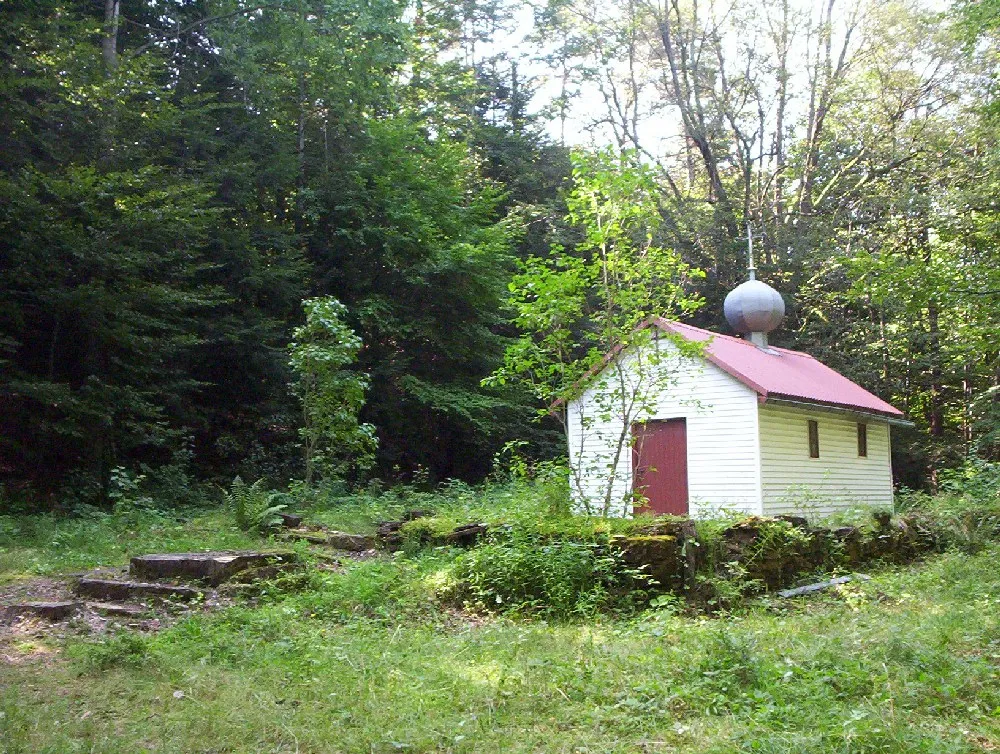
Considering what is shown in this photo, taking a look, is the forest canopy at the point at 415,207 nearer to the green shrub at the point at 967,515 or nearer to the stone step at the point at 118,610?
the green shrub at the point at 967,515

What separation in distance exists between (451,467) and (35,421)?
12.0 metres

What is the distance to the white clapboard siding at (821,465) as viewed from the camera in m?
15.5

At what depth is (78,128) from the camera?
629 inches

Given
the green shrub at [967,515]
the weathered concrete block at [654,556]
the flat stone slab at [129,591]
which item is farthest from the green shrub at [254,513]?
the green shrub at [967,515]

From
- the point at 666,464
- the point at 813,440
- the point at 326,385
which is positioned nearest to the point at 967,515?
the point at 813,440

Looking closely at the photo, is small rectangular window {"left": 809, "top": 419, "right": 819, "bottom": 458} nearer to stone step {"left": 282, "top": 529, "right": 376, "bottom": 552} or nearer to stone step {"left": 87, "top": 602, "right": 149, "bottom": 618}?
stone step {"left": 282, "top": 529, "right": 376, "bottom": 552}

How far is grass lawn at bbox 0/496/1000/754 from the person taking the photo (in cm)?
427

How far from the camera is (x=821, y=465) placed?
1719cm

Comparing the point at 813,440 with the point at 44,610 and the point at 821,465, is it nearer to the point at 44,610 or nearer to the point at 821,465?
the point at 821,465

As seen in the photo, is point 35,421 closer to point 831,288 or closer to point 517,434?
point 517,434

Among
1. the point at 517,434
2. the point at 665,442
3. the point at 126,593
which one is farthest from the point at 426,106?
the point at 126,593

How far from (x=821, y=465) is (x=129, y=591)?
45.0 ft

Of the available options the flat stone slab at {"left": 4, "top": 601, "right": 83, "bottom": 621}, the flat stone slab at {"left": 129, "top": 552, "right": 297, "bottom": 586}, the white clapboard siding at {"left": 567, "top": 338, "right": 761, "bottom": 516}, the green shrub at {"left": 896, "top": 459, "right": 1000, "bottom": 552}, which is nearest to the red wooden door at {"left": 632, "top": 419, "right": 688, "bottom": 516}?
the white clapboard siding at {"left": 567, "top": 338, "right": 761, "bottom": 516}

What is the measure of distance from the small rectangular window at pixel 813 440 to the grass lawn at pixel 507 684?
9.60 m
